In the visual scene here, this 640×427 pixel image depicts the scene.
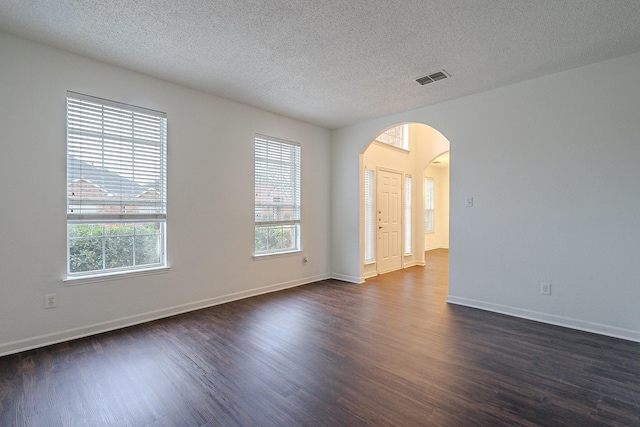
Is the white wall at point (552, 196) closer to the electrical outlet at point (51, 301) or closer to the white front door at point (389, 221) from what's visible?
the white front door at point (389, 221)

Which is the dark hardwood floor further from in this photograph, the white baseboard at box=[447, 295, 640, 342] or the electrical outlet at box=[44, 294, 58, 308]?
the electrical outlet at box=[44, 294, 58, 308]

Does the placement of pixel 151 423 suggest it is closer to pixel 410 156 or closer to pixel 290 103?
pixel 290 103

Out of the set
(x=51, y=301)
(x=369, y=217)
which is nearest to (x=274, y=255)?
(x=369, y=217)

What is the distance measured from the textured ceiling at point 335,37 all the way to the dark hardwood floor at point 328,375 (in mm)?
2846

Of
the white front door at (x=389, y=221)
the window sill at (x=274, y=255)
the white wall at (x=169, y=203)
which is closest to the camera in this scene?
the white wall at (x=169, y=203)

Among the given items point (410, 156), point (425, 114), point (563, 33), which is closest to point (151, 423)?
point (563, 33)

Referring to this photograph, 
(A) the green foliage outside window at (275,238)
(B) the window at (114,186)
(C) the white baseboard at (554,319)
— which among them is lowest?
(C) the white baseboard at (554,319)

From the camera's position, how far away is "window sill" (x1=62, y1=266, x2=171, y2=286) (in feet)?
9.73

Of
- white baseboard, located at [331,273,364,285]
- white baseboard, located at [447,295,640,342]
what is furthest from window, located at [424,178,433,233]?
white baseboard, located at [447,295,640,342]

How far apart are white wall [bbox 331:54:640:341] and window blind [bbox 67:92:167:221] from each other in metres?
3.76

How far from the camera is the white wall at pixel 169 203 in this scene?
2.70 meters

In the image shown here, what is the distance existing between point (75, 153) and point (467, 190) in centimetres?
464

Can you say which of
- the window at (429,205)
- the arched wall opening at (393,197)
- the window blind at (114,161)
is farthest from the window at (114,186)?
the window at (429,205)

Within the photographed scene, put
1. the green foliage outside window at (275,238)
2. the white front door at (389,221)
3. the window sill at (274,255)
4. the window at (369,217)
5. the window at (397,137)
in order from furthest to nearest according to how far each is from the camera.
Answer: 1. the window at (397,137)
2. the white front door at (389,221)
3. the window at (369,217)
4. the green foliage outside window at (275,238)
5. the window sill at (274,255)
